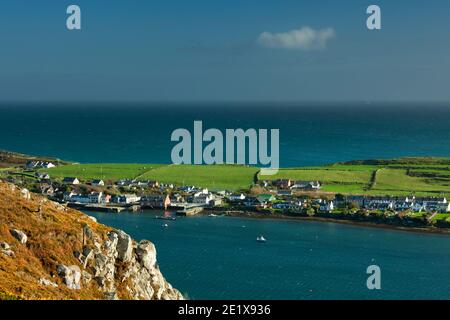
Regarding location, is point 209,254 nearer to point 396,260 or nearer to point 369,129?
point 396,260

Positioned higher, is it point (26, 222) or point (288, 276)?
point (26, 222)

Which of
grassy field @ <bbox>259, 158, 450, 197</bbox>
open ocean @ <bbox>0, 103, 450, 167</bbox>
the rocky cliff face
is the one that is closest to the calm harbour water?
the rocky cliff face

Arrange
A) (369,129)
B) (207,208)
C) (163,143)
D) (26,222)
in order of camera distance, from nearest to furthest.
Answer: (26,222), (207,208), (163,143), (369,129)

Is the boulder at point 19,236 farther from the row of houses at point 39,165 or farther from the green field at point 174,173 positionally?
the row of houses at point 39,165

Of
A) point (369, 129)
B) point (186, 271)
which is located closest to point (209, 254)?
point (186, 271)

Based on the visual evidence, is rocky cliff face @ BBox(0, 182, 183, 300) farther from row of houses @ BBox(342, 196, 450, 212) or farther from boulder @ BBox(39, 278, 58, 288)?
row of houses @ BBox(342, 196, 450, 212)

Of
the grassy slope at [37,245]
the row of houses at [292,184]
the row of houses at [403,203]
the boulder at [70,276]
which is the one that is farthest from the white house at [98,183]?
the boulder at [70,276]

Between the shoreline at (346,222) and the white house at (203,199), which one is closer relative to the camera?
the shoreline at (346,222)
